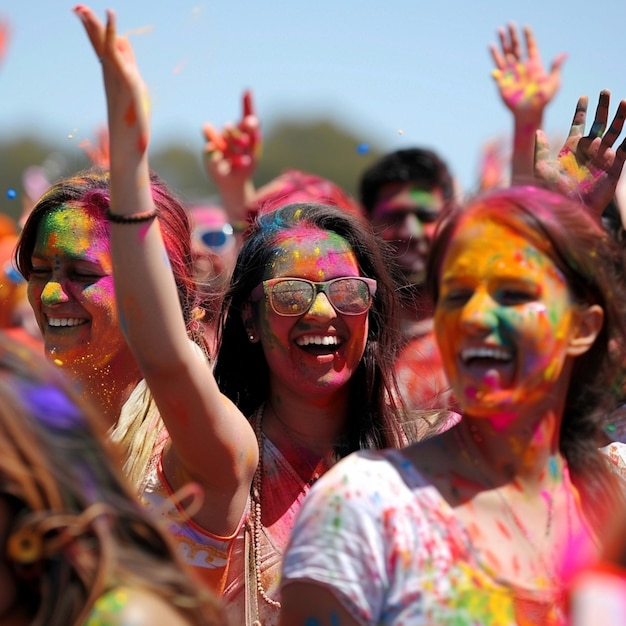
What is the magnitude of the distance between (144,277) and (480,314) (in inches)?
26.3

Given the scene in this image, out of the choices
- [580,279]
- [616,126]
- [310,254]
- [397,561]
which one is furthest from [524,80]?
[397,561]

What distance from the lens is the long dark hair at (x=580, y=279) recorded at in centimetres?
227

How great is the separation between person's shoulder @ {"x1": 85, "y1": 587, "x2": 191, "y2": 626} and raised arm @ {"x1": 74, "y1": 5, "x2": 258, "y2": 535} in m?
0.76

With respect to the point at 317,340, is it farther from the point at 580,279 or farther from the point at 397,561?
the point at 397,561

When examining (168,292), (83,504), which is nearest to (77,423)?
(83,504)

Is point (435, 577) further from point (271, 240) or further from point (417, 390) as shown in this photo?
point (417, 390)

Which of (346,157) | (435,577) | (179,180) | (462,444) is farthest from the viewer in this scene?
(346,157)

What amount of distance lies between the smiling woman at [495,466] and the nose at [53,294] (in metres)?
1.47

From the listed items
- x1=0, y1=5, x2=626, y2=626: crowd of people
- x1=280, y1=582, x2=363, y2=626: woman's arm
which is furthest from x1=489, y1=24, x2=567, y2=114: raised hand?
x1=280, y1=582, x2=363, y2=626: woman's arm

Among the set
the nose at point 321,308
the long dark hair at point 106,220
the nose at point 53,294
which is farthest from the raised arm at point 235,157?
the nose at point 321,308

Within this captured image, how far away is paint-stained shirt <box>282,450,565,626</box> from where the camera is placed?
1969mm

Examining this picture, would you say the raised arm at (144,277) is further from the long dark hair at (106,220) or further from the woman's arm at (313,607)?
the long dark hair at (106,220)

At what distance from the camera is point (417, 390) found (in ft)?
13.1

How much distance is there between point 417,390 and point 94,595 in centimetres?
238
